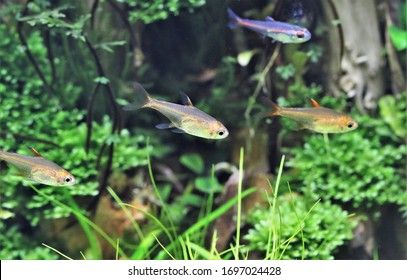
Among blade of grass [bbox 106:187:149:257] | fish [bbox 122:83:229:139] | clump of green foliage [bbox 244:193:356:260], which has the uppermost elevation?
fish [bbox 122:83:229:139]

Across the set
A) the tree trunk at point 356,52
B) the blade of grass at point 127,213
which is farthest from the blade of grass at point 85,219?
the tree trunk at point 356,52

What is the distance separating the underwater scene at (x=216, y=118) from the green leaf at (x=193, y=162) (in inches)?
14.2

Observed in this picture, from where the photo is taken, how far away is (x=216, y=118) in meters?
2.62

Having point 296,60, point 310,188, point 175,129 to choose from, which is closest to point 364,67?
point 296,60

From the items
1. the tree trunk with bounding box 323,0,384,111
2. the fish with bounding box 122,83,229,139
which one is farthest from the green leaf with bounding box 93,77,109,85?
the tree trunk with bounding box 323,0,384,111

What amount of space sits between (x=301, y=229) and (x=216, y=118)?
30.2 inches

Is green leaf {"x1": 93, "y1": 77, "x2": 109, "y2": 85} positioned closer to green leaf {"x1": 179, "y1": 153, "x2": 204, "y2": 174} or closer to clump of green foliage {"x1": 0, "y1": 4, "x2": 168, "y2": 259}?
clump of green foliage {"x1": 0, "y1": 4, "x2": 168, "y2": 259}

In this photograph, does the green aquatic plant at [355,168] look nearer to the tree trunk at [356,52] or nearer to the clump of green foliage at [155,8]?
the tree trunk at [356,52]

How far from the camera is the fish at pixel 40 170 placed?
1.85 meters

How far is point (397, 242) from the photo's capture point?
105 inches

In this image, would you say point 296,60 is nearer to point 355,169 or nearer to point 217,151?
point 355,169

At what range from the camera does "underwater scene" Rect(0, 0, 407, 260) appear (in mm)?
2457

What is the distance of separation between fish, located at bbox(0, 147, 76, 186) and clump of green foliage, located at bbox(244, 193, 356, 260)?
2.96ft
